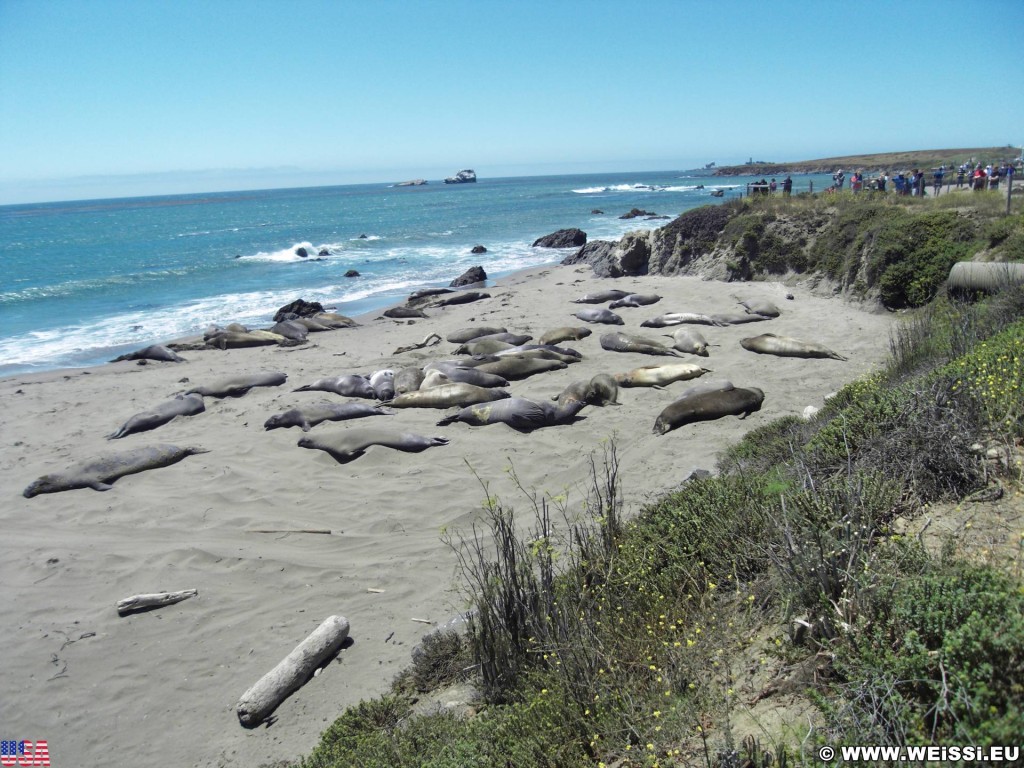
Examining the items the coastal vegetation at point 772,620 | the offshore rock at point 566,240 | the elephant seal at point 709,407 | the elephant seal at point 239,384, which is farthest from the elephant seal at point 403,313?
the offshore rock at point 566,240

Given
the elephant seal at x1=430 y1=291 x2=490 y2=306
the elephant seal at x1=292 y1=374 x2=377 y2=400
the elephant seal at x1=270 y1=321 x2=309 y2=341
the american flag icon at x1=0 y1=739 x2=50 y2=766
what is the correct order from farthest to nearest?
the elephant seal at x1=430 y1=291 x2=490 y2=306, the elephant seal at x1=270 y1=321 x2=309 y2=341, the elephant seal at x1=292 y1=374 x2=377 y2=400, the american flag icon at x1=0 y1=739 x2=50 y2=766

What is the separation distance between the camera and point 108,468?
9305 millimetres

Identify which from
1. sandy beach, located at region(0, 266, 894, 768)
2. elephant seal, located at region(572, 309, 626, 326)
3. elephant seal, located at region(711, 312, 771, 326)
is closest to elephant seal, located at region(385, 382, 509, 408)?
sandy beach, located at region(0, 266, 894, 768)

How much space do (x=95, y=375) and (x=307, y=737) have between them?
13254 mm

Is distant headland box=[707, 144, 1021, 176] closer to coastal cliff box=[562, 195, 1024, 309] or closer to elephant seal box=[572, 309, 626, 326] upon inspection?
coastal cliff box=[562, 195, 1024, 309]

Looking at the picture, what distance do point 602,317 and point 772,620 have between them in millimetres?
13628

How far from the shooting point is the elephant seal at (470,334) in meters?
16.0

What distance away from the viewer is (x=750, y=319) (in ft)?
51.8

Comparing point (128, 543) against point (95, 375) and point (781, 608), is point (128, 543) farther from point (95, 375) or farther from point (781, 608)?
point (95, 375)

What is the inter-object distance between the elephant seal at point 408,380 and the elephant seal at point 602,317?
604cm

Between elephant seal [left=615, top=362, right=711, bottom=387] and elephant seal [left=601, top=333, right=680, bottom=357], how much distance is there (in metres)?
1.61

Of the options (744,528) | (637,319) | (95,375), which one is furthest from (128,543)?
(637,319)

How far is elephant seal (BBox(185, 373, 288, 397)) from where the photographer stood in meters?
12.8

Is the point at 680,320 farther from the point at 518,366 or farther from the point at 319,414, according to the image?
the point at 319,414
